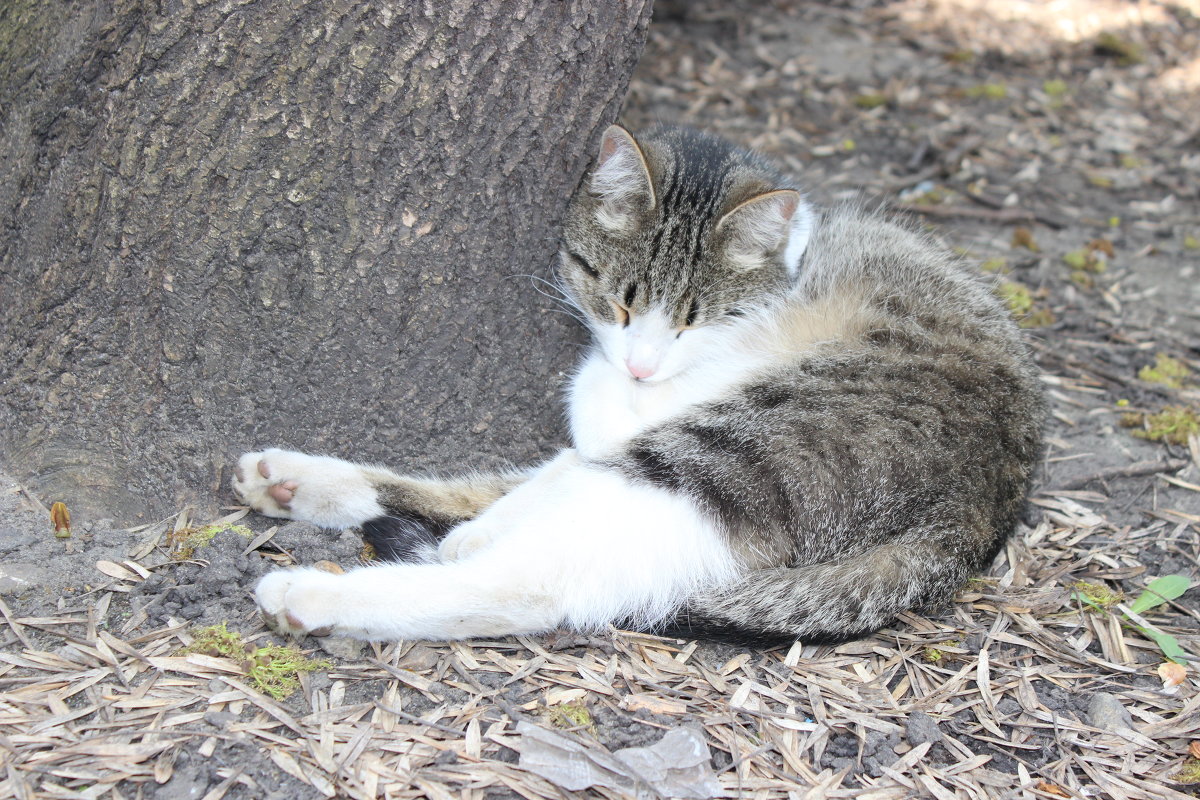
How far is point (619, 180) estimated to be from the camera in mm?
3145

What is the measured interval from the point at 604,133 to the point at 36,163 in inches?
63.1

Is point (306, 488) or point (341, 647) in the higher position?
point (306, 488)

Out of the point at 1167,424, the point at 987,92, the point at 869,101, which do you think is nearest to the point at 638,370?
the point at 1167,424

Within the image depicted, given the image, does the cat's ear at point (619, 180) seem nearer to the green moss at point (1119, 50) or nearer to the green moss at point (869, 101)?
the green moss at point (869, 101)

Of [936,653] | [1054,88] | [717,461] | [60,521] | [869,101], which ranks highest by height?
[1054,88]

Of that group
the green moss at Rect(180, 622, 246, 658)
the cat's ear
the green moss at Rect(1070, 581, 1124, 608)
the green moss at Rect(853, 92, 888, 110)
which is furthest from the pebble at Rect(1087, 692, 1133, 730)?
the green moss at Rect(853, 92, 888, 110)

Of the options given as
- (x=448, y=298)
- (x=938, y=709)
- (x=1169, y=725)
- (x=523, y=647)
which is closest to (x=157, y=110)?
(x=448, y=298)

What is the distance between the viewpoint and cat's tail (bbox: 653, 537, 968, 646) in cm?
272

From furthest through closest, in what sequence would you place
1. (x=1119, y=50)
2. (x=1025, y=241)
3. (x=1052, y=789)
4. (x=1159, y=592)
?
(x=1119, y=50) → (x=1025, y=241) → (x=1159, y=592) → (x=1052, y=789)

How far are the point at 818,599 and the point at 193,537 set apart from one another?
6.07ft

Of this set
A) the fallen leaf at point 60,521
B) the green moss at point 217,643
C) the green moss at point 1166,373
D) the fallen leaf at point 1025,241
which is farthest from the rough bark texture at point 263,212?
the fallen leaf at point 1025,241

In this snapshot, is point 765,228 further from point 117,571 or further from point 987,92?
point 987,92

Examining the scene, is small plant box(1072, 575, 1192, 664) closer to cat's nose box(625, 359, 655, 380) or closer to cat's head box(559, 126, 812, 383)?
cat's head box(559, 126, 812, 383)

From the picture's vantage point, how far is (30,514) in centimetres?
278
